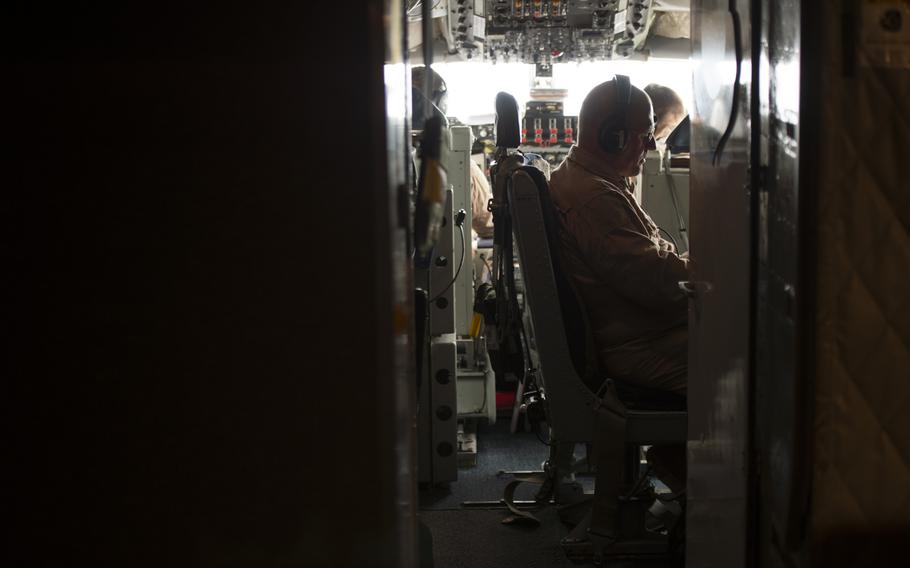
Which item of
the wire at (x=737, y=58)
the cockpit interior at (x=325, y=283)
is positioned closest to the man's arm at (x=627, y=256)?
the cockpit interior at (x=325, y=283)

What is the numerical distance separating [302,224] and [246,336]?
0.45 ft

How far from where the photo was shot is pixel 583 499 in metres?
3.51

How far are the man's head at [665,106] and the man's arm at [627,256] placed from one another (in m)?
1.02

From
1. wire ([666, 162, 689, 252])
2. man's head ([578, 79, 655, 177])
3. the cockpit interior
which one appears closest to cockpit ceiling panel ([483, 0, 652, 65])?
wire ([666, 162, 689, 252])

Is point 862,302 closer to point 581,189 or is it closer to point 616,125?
point 581,189

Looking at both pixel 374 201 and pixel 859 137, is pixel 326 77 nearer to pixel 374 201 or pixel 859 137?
pixel 374 201

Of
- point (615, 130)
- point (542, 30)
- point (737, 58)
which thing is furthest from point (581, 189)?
point (542, 30)

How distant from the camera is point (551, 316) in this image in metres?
2.99

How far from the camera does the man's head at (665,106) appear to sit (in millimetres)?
3877

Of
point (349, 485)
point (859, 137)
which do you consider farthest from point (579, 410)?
point (349, 485)

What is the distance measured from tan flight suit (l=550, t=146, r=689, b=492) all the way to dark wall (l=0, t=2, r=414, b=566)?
6.95 ft

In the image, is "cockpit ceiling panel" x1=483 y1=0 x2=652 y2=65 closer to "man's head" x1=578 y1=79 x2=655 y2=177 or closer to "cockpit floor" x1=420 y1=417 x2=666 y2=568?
"man's head" x1=578 y1=79 x2=655 y2=177

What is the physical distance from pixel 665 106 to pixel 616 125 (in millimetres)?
796

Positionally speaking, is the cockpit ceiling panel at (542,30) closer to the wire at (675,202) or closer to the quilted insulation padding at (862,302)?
the wire at (675,202)
